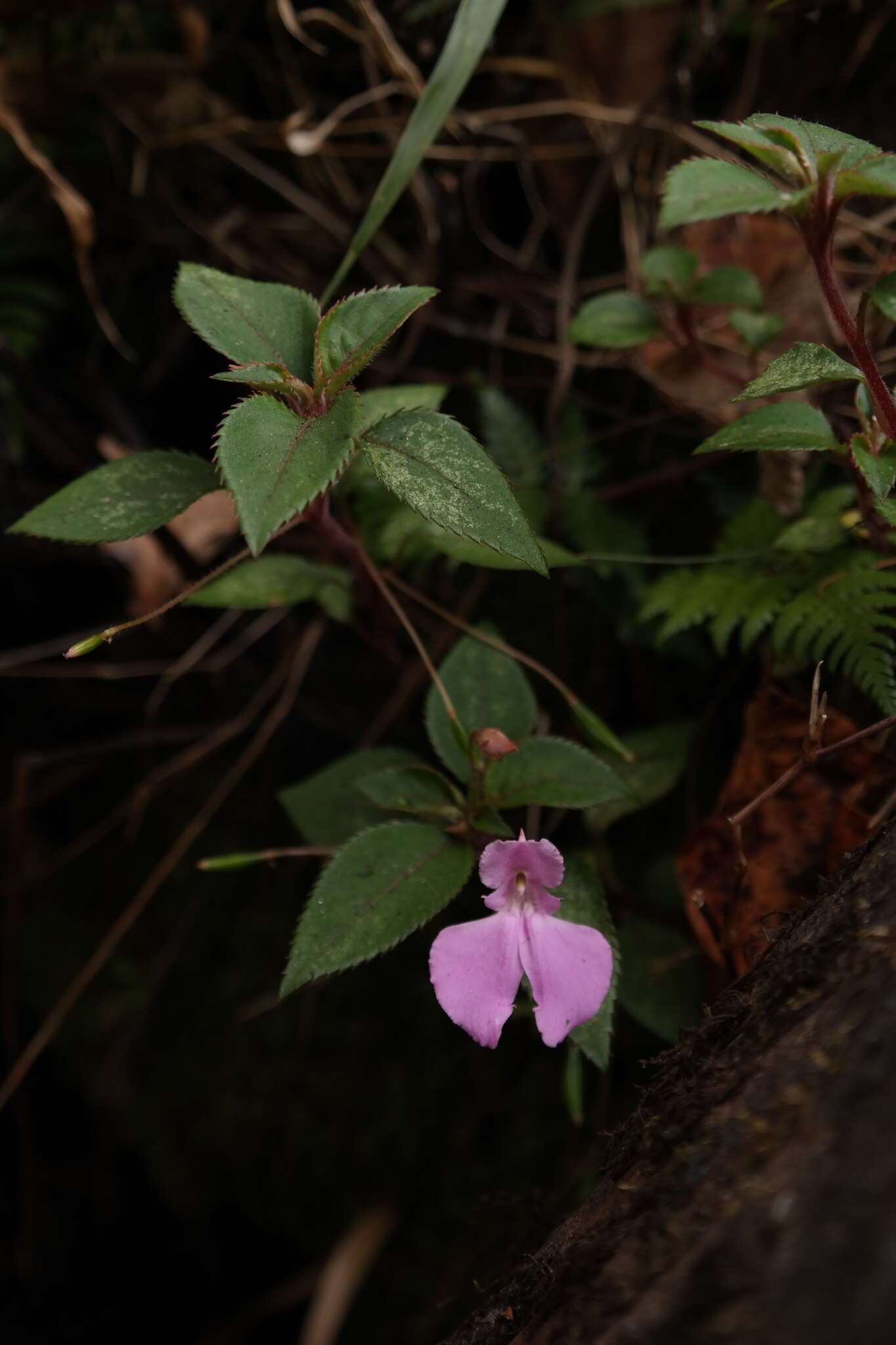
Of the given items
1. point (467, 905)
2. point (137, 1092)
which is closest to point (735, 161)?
point (467, 905)

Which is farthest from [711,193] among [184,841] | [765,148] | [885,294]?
[184,841]

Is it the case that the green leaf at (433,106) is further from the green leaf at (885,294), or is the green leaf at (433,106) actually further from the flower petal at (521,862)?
the flower petal at (521,862)

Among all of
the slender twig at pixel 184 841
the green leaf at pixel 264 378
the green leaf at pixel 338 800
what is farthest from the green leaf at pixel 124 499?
the slender twig at pixel 184 841

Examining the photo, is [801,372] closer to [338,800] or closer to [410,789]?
[410,789]

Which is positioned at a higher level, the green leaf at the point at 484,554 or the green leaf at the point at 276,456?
the green leaf at the point at 276,456

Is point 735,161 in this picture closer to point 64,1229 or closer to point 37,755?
point 37,755

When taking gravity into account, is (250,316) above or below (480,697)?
above
